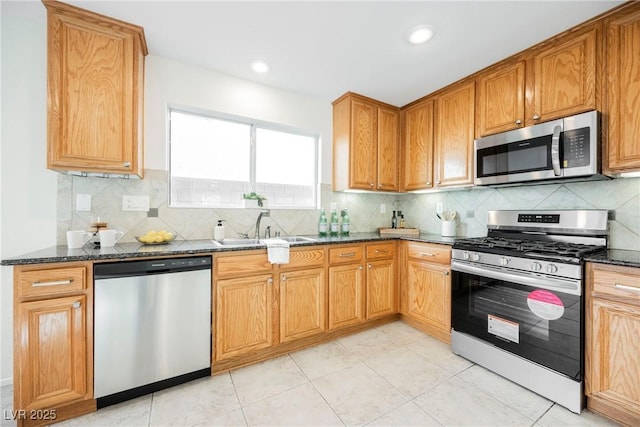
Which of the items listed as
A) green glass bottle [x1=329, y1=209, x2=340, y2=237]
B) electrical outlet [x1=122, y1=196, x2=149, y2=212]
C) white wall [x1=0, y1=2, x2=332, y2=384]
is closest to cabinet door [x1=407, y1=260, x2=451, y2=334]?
green glass bottle [x1=329, y1=209, x2=340, y2=237]

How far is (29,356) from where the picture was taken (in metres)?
1.36

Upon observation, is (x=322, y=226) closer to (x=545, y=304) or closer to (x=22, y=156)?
(x=545, y=304)

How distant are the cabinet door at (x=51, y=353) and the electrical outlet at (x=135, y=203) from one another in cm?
80

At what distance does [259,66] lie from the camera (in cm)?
230

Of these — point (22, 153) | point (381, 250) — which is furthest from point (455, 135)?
point (22, 153)

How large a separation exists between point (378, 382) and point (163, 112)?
2.75m

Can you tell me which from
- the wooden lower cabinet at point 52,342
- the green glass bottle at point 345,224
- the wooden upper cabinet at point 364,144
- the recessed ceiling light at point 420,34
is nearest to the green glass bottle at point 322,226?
the green glass bottle at point 345,224

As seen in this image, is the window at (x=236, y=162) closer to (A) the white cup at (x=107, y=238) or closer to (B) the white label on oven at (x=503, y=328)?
(A) the white cup at (x=107, y=238)

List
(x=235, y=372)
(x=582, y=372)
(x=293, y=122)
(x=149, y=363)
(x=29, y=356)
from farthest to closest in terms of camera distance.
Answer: (x=293, y=122), (x=235, y=372), (x=149, y=363), (x=582, y=372), (x=29, y=356)

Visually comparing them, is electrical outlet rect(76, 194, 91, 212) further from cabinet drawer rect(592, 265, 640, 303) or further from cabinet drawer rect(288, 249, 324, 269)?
cabinet drawer rect(592, 265, 640, 303)

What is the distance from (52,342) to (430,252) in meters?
2.77

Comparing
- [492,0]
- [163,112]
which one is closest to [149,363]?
[163,112]

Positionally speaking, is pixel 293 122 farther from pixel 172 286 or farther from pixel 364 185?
pixel 172 286

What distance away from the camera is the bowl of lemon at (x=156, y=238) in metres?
1.94
